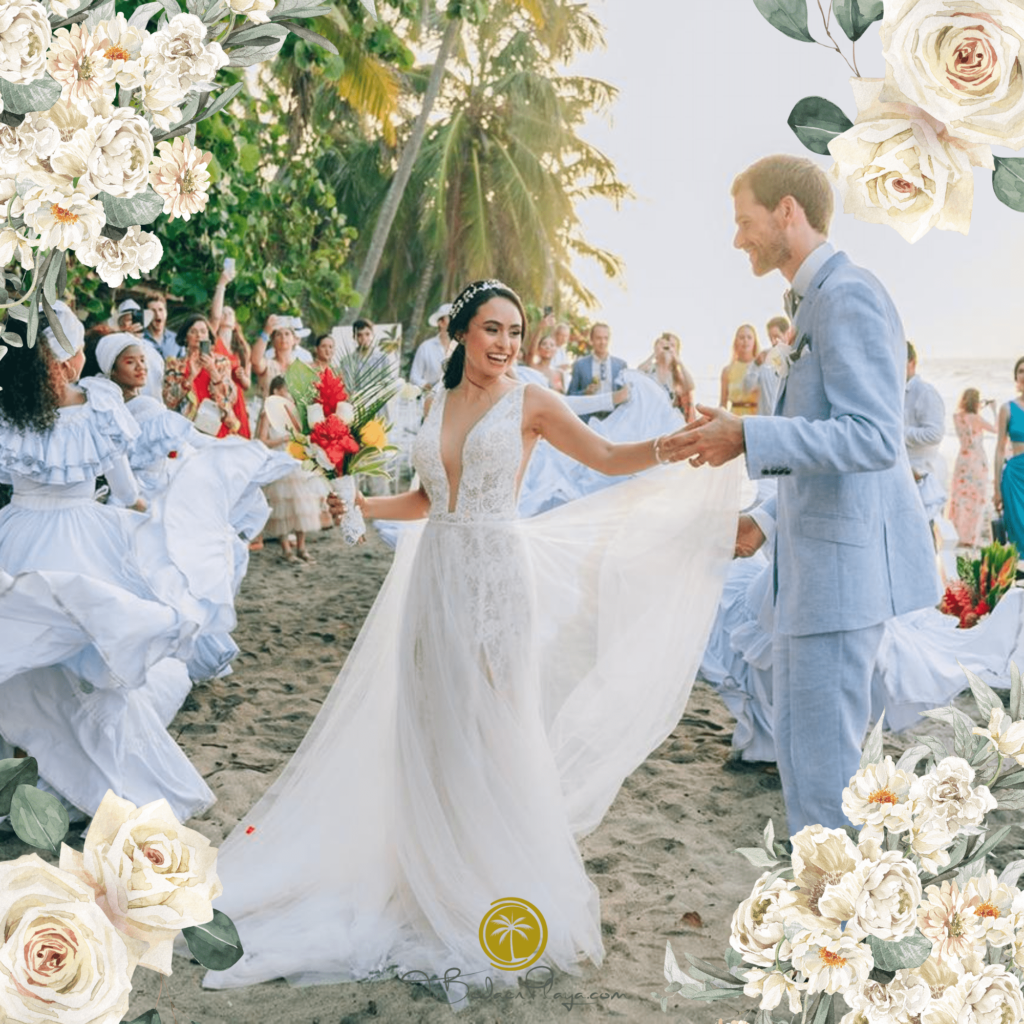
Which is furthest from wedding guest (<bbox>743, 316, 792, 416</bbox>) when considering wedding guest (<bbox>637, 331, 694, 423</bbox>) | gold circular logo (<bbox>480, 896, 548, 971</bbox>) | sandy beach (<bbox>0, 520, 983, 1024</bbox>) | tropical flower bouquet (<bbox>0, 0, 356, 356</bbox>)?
tropical flower bouquet (<bbox>0, 0, 356, 356</bbox>)

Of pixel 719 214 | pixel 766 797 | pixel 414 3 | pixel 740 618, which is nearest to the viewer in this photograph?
pixel 719 214

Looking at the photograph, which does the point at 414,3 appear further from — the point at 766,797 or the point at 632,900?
the point at 632,900

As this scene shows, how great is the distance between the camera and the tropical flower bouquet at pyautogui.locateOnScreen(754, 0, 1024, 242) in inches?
26.7

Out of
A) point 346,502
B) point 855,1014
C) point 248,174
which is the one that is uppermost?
point 248,174

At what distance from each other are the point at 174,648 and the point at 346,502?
3.14 ft

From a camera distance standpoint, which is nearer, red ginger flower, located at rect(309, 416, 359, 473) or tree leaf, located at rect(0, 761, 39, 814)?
tree leaf, located at rect(0, 761, 39, 814)

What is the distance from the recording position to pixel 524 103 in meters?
25.5

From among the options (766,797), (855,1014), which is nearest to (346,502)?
(766,797)

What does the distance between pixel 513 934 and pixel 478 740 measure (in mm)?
556

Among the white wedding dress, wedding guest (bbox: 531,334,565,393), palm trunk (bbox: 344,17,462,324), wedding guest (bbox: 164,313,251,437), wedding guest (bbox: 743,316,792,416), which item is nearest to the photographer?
the white wedding dress

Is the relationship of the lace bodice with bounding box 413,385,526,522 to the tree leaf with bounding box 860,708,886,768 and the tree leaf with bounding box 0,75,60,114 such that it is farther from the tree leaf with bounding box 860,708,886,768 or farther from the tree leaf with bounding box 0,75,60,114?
the tree leaf with bounding box 0,75,60,114

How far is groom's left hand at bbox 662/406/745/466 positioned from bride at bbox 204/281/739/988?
0.14 meters

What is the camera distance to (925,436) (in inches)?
321

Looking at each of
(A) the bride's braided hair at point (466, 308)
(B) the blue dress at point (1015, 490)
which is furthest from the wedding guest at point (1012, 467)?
(A) the bride's braided hair at point (466, 308)
